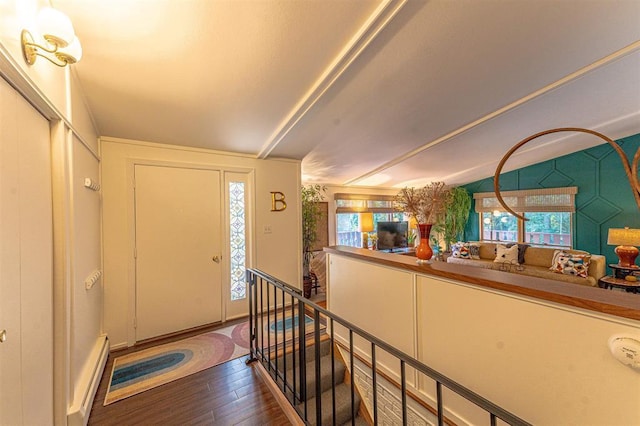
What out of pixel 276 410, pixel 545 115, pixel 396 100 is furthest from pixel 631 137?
pixel 276 410

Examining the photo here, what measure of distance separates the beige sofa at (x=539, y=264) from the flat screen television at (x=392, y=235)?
1581mm

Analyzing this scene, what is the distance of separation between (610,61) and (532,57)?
826 mm

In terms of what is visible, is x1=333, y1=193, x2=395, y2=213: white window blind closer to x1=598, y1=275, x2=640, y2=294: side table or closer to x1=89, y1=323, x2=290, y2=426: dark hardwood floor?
x1=598, y1=275, x2=640, y2=294: side table

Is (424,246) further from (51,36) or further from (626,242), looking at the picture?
(626,242)

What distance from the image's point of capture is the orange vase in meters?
2.00

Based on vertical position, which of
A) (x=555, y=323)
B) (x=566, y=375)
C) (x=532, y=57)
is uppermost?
(x=532, y=57)

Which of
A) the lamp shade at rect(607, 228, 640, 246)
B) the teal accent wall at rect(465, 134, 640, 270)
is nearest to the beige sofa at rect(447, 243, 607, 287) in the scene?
the lamp shade at rect(607, 228, 640, 246)

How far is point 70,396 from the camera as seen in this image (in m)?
1.57

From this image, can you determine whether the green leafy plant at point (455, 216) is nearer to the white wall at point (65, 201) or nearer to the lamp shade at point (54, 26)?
the white wall at point (65, 201)

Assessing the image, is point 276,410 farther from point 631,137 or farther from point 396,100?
point 631,137

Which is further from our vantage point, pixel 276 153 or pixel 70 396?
pixel 276 153

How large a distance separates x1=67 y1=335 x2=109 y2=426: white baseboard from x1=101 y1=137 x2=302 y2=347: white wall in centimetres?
31

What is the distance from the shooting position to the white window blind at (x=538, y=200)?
5.42 metres

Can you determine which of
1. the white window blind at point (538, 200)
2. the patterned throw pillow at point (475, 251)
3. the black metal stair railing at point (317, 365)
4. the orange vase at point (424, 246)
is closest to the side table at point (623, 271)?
the white window blind at point (538, 200)
